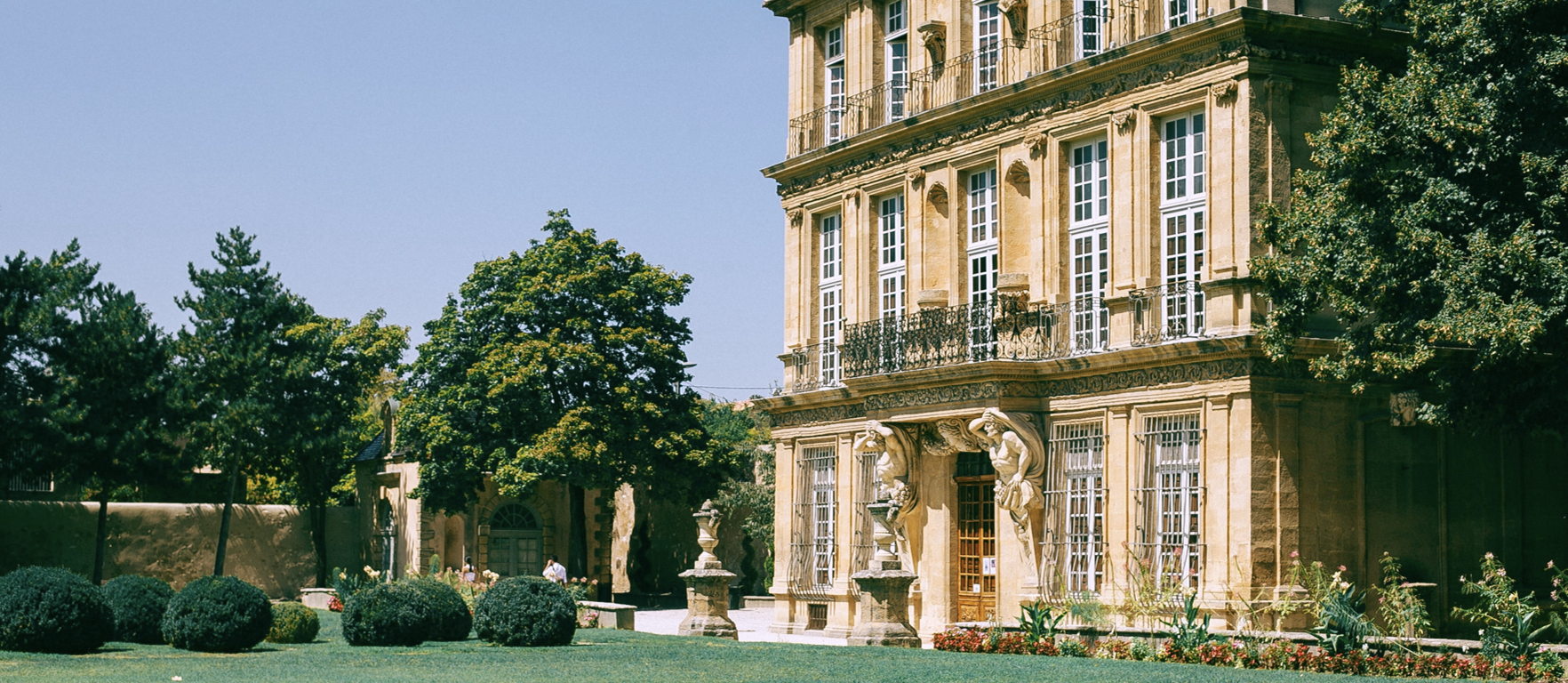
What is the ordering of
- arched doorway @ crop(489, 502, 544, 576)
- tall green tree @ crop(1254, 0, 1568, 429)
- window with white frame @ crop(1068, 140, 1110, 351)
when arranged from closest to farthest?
tall green tree @ crop(1254, 0, 1568, 429) → window with white frame @ crop(1068, 140, 1110, 351) → arched doorway @ crop(489, 502, 544, 576)

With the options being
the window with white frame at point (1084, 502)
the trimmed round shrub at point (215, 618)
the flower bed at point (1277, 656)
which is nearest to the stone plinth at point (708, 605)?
the flower bed at point (1277, 656)

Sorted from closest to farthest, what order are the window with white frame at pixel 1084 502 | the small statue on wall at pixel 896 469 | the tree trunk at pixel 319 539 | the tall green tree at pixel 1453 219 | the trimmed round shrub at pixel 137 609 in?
the tall green tree at pixel 1453 219
the trimmed round shrub at pixel 137 609
the window with white frame at pixel 1084 502
the small statue on wall at pixel 896 469
the tree trunk at pixel 319 539

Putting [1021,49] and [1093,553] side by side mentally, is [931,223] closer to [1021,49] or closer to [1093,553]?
[1021,49]

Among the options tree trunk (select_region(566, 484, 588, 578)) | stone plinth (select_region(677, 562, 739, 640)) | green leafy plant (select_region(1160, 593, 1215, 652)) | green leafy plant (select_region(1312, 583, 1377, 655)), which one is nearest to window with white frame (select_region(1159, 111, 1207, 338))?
green leafy plant (select_region(1160, 593, 1215, 652))

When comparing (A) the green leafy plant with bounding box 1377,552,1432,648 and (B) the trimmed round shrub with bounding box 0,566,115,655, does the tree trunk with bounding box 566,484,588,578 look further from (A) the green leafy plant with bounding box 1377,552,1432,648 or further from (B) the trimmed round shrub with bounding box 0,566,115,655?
(A) the green leafy plant with bounding box 1377,552,1432,648

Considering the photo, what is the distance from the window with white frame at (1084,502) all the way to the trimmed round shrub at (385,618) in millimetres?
9296

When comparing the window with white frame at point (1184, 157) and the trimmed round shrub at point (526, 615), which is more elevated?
the window with white frame at point (1184, 157)

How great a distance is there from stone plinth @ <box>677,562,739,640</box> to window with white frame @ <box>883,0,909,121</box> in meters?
8.76

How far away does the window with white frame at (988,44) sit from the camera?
29.2 m

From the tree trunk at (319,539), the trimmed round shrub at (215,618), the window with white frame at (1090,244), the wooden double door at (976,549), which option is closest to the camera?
the trimmed round shrub at (215,618)

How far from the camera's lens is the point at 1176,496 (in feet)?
81.6

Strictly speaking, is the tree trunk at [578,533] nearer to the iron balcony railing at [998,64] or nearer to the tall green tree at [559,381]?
the tall green tree at [559,381]

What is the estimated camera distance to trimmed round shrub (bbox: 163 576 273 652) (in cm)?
2275

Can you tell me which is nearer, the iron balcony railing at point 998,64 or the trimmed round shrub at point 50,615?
the trimmed round shrub at point 50,615
